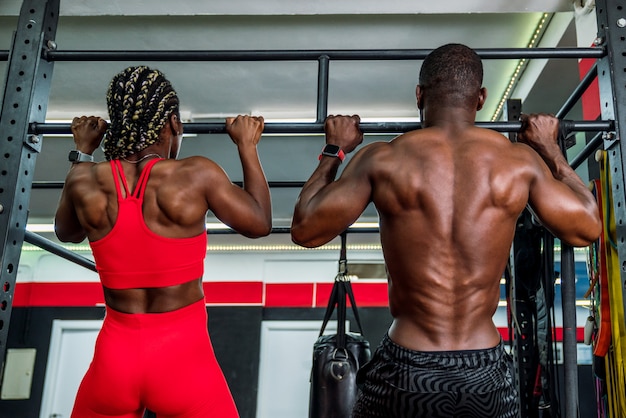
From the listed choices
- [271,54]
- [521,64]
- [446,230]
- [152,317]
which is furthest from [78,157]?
[521,64]

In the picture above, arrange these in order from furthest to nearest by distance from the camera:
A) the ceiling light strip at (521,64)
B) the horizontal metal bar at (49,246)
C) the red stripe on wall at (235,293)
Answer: the red stripe on wall at (235,293), the ceiling light strip at (521,64), the horizontal metal bar at (49,246)

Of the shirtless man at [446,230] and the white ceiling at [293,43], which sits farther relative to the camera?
the white ceiling at [293,43]

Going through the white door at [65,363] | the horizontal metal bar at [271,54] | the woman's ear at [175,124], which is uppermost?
the horizontal metal bar at [271,54]

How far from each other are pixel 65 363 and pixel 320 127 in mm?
7547

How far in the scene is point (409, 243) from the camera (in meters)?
1.58

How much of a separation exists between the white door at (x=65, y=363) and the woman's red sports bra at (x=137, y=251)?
7.01 meters

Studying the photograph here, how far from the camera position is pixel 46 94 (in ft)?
6.91

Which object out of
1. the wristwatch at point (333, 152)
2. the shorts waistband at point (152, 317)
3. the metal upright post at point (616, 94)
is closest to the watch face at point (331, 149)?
the wristwatch at point (333, 152)

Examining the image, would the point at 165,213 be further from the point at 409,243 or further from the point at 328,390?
the point at 328,390

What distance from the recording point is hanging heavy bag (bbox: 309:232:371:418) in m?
2.53

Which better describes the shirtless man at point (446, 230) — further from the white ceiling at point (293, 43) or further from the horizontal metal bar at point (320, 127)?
the white ceiling at point (293, 43)

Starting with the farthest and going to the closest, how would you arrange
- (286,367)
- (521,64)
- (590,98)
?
(286,367) < (521,64) < (590,98)

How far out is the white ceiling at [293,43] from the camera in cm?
331

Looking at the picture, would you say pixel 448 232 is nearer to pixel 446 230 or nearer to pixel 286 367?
pixel 446 230
